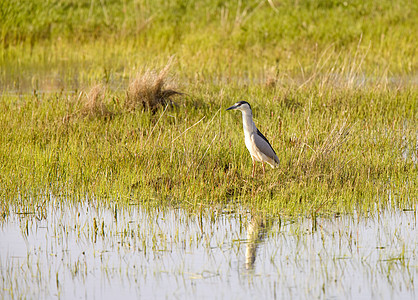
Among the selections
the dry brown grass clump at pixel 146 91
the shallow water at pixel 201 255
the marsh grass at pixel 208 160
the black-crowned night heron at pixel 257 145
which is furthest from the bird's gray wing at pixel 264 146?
the dry brown grass clump at pixel 146 91

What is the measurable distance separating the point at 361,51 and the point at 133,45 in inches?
210

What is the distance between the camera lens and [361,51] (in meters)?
14.0

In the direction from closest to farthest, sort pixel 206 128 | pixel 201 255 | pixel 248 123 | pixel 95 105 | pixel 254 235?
pixel 201 255
pixel 254 235
pixel 206 128
pixel 248 123
pixel 95 105

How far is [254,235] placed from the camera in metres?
5.21

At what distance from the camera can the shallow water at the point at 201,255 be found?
421 cm

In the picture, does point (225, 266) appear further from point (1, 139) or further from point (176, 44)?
point (176, 44)

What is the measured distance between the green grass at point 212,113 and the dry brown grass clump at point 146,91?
0.46ft

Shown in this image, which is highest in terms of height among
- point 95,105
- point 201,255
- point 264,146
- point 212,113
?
point 95,105

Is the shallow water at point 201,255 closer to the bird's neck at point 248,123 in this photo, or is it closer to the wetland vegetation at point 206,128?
the wetland vegetation at point 206,128

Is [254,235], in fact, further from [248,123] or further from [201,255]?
[248,123]

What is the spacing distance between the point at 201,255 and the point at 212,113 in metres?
4.81

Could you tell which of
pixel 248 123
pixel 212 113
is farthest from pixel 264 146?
pixel 212 113

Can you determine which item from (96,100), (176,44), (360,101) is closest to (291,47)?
(176,44)

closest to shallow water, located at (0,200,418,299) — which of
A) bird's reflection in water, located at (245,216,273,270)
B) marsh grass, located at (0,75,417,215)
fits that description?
bird's reflection in water, located at (245,216,273,270)
